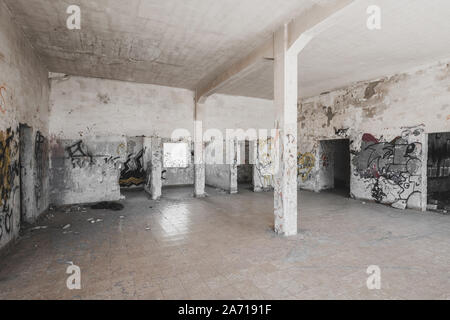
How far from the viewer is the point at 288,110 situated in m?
4.95

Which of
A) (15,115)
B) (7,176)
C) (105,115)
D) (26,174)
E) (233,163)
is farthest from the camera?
(233,163)

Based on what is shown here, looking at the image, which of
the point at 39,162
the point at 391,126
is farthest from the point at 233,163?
the point at 39,162

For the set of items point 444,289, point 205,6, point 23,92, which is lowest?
point 444,289

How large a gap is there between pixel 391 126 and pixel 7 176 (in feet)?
33.7

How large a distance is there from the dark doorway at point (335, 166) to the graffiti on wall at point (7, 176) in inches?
415

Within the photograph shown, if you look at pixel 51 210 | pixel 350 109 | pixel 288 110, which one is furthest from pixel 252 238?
pixel 350 109

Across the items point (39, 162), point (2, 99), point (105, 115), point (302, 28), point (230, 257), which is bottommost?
point (230, 257)

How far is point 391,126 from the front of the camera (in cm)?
781

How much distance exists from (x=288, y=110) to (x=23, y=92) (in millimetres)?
5837

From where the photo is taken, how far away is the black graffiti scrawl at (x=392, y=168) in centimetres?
725

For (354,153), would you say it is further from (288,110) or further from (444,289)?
(444,289)

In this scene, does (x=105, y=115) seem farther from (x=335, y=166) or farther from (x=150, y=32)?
(x=335, y=166)

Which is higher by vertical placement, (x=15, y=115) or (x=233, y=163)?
(x=15, y=115)

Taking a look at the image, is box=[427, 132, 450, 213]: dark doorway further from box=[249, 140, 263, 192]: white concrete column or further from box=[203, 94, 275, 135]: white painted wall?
box=[203, 94, 275, 135]: white painted wall
